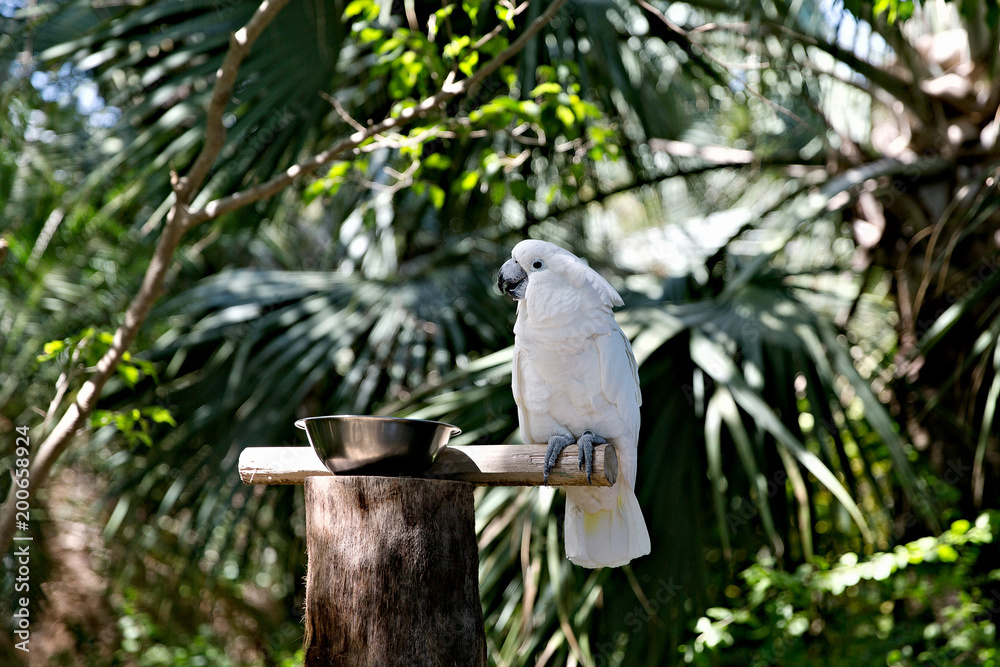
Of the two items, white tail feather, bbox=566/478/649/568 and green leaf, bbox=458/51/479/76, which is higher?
green leaf, bbox=458/51/479/76

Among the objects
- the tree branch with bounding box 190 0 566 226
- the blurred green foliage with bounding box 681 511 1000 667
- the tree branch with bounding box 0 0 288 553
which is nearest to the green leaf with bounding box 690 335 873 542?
the blurred green foliage with bounding box 681 511 1000 667

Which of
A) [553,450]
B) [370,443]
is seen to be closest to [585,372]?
[553,450]

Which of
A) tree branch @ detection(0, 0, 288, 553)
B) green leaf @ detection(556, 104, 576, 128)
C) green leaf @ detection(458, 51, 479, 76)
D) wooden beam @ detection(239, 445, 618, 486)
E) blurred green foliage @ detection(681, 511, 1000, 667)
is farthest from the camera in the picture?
blurred green foliage @ detection(681, 511, 1000, 667)

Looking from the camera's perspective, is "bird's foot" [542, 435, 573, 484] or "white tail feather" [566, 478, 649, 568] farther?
"white tail feather" [566, 478, 649, 568]

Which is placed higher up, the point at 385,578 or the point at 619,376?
the point at 619,376

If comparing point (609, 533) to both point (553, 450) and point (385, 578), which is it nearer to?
point (553, 450)

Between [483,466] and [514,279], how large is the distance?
0.39 m

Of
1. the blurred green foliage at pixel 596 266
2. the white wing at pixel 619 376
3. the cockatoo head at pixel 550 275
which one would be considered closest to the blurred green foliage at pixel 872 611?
the blurred green foliage at pixel 596 266

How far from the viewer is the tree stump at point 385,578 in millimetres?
1260

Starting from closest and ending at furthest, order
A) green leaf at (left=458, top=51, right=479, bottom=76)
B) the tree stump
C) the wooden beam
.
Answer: the tree stump, the wooden beam, green leaf at (left=458, top=51, right=479, bottom=76)

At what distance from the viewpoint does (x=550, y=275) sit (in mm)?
1585

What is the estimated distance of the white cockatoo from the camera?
62.1 inches

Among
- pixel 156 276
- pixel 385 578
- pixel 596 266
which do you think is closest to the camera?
pixel 385 578

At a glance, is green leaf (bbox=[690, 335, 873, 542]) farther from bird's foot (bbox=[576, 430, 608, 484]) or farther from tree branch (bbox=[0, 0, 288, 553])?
tree branch (bbox=[0, 0, 288, 553])
